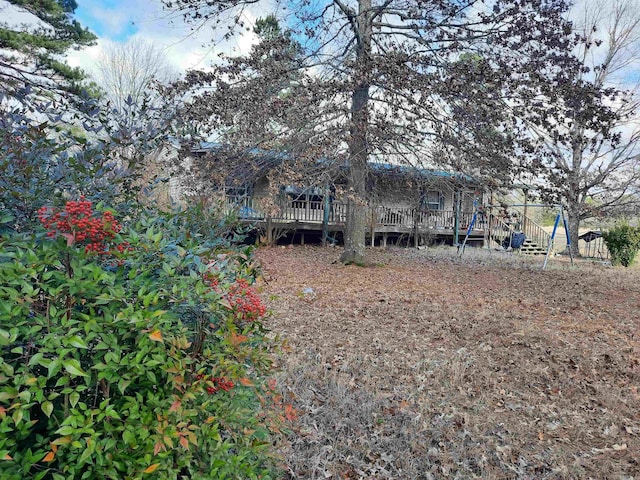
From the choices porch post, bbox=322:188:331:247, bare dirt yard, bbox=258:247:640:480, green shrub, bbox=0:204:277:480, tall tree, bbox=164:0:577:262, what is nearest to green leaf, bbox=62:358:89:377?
green shrub, bbox=0:204:277:480

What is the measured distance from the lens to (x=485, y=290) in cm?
894

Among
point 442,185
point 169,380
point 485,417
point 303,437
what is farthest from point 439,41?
point 169,380

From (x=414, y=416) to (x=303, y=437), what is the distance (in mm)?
962

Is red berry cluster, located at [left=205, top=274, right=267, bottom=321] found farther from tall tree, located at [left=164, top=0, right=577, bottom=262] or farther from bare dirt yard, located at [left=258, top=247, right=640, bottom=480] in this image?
tall tree, located at [left=164, top=0, right=577, bottom=262]

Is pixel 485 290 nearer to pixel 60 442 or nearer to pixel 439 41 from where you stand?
pixel 439 41

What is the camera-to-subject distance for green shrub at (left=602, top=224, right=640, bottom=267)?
1516 cm

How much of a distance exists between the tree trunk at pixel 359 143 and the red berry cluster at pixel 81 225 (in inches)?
306

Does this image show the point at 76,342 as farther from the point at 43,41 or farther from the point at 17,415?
the point at 43,41

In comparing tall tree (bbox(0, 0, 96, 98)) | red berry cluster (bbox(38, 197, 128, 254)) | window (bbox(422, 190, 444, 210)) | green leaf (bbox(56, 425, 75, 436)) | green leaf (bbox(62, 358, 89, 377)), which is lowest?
green leaf (bbox(56, 425, 75, 436))

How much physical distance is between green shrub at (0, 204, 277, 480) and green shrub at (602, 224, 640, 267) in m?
17.7

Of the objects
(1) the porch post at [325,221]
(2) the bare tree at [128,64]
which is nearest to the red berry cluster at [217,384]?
(1) the porch post at [325,221]

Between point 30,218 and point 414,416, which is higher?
point 30,218

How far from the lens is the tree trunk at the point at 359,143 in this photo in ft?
29.2

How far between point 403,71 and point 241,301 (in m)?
7.69
